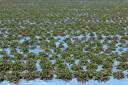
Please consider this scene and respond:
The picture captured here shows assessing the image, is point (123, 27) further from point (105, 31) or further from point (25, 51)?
point (25, 51)

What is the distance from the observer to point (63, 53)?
24.7 metres

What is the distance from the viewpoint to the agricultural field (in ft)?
64.5

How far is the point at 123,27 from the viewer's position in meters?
38.0

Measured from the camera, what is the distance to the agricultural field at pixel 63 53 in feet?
64.5

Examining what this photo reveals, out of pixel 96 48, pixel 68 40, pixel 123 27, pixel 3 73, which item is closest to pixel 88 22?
pixel 123 27

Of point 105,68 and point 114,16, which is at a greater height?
point 105,68

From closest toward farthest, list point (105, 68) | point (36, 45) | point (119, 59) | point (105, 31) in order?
1. point (105, 68)
2. point (119, 59)
3. point (36, 45)
4. point (105, 31)

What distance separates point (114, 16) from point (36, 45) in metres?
21.8

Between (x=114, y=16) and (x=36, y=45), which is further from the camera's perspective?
(x=114, y=16)

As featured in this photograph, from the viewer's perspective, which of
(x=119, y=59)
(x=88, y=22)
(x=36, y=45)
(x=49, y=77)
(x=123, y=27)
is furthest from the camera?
(x=88, y=22)

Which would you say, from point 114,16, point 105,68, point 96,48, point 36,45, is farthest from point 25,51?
point 114,16

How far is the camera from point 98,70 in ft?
68.6

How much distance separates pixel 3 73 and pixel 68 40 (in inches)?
408

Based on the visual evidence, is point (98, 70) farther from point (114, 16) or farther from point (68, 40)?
point (114, 16)
